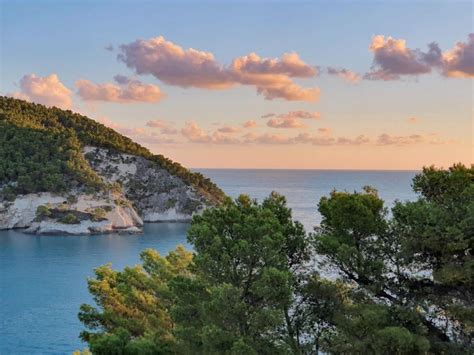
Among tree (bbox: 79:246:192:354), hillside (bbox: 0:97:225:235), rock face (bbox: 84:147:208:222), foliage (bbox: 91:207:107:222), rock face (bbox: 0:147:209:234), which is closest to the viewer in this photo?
tree (bbox: 79:246:192:354)

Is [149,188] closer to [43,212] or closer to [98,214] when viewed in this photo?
[98,214]

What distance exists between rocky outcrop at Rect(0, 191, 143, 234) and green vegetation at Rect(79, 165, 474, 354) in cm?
6440

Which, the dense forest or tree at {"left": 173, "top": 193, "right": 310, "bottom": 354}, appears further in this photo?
the dense forest

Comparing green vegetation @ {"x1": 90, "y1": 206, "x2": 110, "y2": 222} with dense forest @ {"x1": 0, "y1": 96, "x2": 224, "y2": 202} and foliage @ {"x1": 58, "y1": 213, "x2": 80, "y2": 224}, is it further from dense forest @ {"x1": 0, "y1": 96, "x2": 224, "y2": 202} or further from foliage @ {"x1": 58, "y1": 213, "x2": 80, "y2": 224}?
dense forest @ {"x1": 0, "y1": 96, "x2": 224, "y2": 202}

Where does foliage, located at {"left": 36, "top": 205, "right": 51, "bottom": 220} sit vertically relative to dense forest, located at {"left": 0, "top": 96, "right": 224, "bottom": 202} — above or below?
below

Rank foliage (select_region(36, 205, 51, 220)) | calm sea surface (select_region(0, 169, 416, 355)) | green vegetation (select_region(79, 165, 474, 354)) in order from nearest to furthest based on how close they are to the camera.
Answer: green vegetation (select_region(79, 165, 474, 354))
calm sea surface (select_region(0, 169, 416, 355))
foliage (select_region(36, 205, 51, 220))

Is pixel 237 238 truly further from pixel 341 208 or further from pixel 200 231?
pixel 341 208

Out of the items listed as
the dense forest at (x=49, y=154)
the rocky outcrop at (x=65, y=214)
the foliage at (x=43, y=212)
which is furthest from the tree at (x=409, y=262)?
the dense forest at (x=49, y=154)

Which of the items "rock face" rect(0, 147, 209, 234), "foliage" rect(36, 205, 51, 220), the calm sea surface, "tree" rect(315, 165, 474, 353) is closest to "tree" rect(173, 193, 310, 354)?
"tree" rect(315, 165, 474, 353)

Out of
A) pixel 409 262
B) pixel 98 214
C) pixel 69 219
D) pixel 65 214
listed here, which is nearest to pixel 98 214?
pixel 98 214

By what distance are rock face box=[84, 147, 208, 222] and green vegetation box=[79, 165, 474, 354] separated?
261ft

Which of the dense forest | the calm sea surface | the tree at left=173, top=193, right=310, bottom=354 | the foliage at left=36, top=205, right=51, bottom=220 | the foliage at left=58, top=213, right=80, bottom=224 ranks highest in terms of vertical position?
the dense forest

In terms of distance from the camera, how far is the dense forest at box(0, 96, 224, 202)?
271 feet

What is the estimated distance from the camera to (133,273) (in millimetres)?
23672
